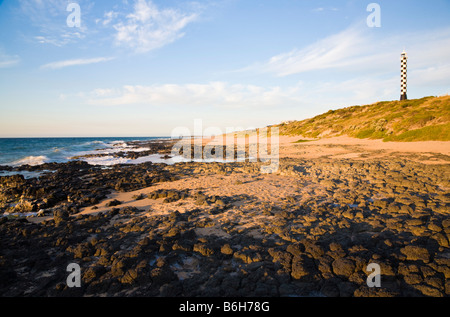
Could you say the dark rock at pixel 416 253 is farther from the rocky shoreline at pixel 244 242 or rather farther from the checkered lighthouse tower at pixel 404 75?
the checkered lighthouse tower at pixel 404 75

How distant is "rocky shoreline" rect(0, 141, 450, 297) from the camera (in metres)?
3.78

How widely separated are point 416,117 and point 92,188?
2968cm

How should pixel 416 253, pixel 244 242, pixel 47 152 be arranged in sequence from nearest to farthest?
pixel 416 253
pixel 244 242
pixel 47 152

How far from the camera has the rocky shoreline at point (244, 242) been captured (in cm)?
378

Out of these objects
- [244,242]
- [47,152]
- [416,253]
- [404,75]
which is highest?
[404,75]

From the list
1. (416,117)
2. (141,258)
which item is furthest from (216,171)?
(416,117)

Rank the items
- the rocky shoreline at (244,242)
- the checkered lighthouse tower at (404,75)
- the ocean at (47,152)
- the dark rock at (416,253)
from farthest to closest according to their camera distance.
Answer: the checkered lighthouse tower at (404,75) < the ocean at (47,152) < the dark rock at (416,253) < the rocky shoreline at (244,242)

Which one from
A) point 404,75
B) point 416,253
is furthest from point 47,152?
point 404,75

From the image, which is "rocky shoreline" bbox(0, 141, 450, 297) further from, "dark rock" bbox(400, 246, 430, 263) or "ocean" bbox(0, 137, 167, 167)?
"ocean" bbox(0, 137, 167, 167)

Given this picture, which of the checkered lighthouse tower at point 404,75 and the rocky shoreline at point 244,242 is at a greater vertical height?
the checkered lighthouse tower at point 404,75

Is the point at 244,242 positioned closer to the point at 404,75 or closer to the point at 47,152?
the point at 47,152

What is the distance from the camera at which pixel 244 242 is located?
204 inches

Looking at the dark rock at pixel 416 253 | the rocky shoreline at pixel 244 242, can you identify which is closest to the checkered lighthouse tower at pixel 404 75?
the rocky shoreline at pixel 244 242
